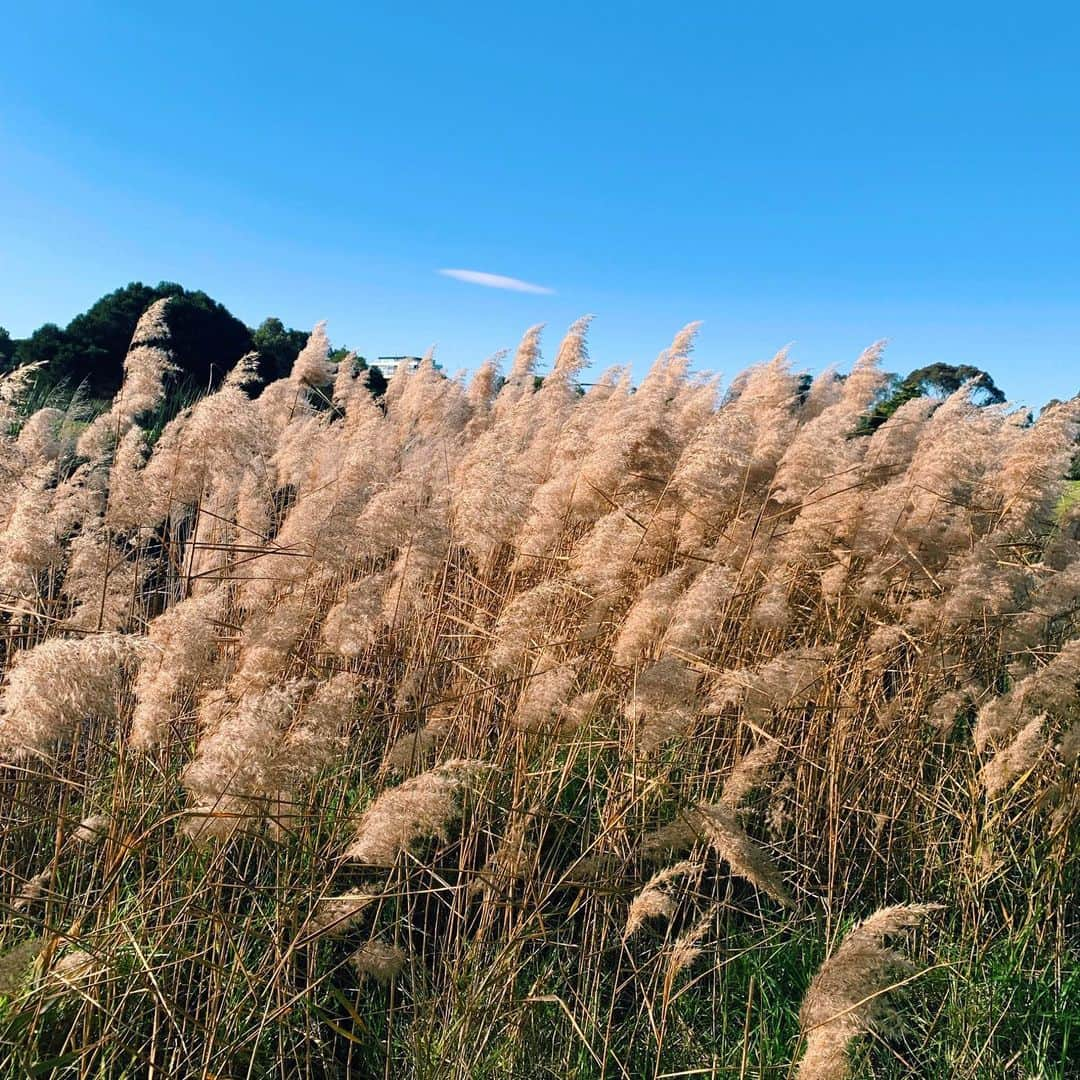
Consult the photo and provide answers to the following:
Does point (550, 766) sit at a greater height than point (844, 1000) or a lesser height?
greater

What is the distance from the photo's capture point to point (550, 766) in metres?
2.57

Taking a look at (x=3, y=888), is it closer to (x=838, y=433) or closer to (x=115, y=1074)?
(x=115, y=1074)

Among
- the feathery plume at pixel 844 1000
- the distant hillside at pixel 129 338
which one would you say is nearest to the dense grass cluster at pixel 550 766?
the feathery plume at pixel 844 1000

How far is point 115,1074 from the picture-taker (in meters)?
1.96

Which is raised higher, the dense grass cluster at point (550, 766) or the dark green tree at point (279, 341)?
the dark green tree at point (279, 341)

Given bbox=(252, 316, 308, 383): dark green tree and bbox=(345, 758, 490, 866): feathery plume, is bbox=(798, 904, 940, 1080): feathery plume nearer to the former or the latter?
bbox=(345, 758, 490, 866): feathery plume

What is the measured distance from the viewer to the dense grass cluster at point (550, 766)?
73.8 inches

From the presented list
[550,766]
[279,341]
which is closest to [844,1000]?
[550,766]

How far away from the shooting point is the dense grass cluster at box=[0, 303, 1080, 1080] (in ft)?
6.15

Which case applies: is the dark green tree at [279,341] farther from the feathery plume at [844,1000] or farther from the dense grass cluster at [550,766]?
the feathery plume at [844,1000]

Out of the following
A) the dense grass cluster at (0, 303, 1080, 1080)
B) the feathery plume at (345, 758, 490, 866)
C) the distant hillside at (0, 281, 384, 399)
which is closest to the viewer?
the feathery plume at (345, 758, 490, 866)

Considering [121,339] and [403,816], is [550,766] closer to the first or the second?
[403,816]

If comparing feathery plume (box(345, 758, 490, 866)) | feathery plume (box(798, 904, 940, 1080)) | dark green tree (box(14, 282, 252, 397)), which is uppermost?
dark green tree (box(14, 282, 252, 397))

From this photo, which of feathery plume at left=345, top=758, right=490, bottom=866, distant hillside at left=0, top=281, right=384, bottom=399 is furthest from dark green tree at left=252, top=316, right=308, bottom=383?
feathery plume at left=345, top=758, right=490, bottom=866
